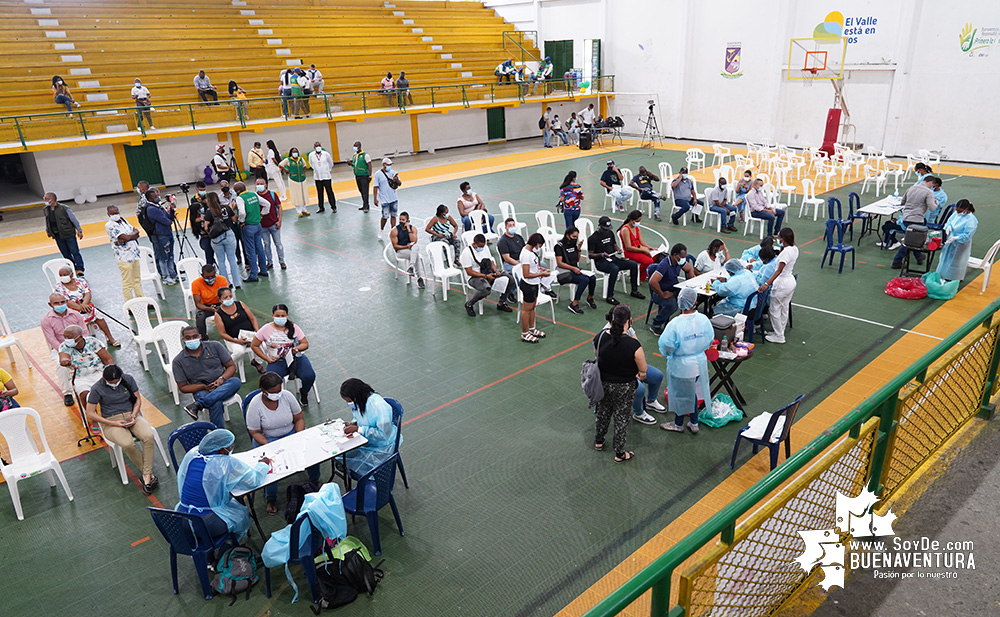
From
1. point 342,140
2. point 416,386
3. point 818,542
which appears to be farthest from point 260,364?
point 342,140

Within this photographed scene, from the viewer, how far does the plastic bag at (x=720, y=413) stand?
746 cm

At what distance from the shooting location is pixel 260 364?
29.6 ft

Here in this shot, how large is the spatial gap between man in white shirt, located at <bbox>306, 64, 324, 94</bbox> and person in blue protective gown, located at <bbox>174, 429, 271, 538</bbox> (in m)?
23.0

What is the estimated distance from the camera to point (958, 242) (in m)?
10.8

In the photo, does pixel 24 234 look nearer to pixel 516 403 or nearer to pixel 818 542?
pixel 516 403

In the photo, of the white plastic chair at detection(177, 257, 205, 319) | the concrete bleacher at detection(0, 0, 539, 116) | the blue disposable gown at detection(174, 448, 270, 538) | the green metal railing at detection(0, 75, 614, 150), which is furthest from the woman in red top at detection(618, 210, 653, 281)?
the concrete bleacher at detection(0, 0, 539, 116)

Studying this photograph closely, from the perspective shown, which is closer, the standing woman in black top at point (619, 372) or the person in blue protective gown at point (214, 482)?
the person in blue protective gown at point (214, 482)

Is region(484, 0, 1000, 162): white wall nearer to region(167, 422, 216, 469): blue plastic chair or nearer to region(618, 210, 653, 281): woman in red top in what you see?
region(618, 210, 653, 281): woman in red top

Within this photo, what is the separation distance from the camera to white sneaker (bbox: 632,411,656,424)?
297 inches

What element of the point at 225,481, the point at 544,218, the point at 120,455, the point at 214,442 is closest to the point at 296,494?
the point at 225,481

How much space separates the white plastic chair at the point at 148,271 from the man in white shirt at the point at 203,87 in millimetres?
13644

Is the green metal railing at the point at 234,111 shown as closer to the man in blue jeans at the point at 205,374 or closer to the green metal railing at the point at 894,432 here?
the man in blue jeans at the point at 205,374

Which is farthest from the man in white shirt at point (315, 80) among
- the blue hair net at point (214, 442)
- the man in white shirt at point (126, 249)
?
the blue hair net at point (214, 442)

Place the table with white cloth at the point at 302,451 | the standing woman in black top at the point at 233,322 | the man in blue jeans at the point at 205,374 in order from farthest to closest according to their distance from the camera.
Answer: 1. the standing woman in black top at the point at 233,322
2. the man in blue jeans at the point at 205,374
3. the table with white cloth at the point at 302,451
